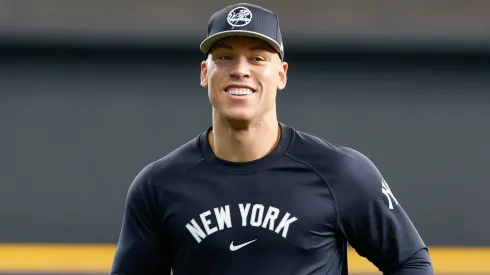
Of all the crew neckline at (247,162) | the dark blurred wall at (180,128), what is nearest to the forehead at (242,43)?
the crew neckline at (247,162)

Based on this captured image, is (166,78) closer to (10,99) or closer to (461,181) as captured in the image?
(10,99)

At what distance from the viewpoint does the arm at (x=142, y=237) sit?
3.42 metres

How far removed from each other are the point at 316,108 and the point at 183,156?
301 inches

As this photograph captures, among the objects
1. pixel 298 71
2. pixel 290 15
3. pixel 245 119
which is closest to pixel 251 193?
pixel 245 119

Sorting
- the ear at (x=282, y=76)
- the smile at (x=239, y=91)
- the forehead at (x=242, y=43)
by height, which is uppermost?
the forehead at (x=242, y=43)

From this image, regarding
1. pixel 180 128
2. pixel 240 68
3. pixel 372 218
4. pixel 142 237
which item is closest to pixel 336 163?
pixel 372 218

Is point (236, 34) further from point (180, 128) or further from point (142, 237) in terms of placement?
point (180, 128)

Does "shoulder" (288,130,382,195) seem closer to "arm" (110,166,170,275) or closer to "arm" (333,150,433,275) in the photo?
"arm" (333,150,433,275)

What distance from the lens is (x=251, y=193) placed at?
3361 millimetres

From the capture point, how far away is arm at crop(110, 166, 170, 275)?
3418 mm

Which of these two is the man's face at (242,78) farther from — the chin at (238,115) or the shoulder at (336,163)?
the shoulder at (336,163)

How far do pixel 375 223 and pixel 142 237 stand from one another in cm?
79

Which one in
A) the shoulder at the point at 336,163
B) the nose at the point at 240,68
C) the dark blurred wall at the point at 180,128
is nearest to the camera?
the nose at the point at 240,68

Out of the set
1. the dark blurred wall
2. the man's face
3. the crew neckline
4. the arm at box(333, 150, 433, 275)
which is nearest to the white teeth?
the man's face
